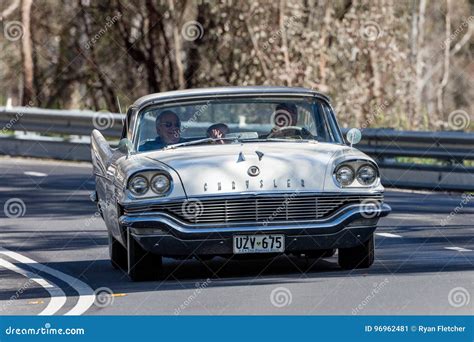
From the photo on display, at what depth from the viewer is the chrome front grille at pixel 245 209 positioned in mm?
10742

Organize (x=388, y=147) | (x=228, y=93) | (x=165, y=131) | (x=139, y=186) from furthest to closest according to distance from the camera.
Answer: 1. (x=388, y=147)
2. (x=228, y=93)
3. (x=165, y=131)
4. (x=139, y=186)

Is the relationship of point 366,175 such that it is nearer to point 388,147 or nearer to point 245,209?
point 245,209

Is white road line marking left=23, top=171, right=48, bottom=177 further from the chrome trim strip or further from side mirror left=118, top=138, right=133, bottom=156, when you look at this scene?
the chrome trim strip

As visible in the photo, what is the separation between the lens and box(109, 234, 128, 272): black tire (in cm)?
1223

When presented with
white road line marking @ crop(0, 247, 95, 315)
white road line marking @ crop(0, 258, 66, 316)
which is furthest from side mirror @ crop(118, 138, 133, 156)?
white road line marking @ crop(0, 258, 66, 316)

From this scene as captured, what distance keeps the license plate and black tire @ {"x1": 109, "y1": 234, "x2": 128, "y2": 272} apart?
5.59ft

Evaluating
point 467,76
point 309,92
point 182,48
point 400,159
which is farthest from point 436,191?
point 467,76

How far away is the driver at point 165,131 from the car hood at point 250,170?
0.57 m

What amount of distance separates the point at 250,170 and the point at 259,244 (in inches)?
21.8

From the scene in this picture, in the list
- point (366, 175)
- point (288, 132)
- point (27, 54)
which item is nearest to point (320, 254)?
point (288, 132)

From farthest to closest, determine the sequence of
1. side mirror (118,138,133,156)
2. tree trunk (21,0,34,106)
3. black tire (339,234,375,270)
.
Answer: tree trunk (21,0,34,106) → side mirror (118,138,133,156) → black tire (339,234,375,270)

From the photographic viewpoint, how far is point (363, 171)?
A: 36.2 feet

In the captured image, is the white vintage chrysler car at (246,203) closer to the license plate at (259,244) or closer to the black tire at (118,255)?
the license plate at (259,244)

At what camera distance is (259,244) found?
1076cm
